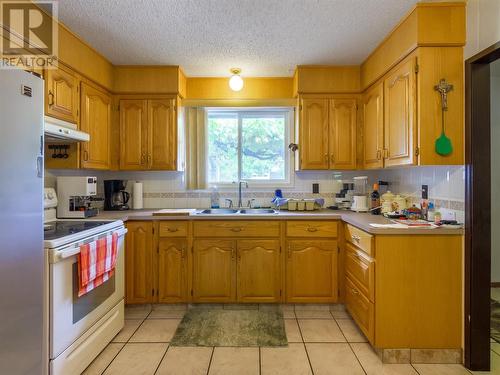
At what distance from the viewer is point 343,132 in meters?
2.94

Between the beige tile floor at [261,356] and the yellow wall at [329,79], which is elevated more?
the yellow wall at [329,79]

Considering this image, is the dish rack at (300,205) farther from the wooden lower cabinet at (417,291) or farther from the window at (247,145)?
the wooden lower cabinet at (417,291)

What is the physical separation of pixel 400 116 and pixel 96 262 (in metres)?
2.35

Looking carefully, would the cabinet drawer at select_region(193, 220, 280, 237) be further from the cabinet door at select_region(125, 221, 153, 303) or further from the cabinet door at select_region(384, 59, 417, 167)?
the cabinet door at select_region(384, 59, 417, 167)

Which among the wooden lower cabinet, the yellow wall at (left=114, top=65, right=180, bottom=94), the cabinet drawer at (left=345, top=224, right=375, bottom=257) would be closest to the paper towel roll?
the yellow wall at (left=114, top=65, right=180, bottom=94)

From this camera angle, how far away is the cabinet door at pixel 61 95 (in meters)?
2.11

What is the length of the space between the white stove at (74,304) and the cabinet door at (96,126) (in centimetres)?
66

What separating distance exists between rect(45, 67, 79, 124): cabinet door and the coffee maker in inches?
29.6

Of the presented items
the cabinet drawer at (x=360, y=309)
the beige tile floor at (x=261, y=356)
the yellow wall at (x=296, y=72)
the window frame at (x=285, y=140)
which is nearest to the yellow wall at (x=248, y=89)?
the yellow wall at (x=296, y=72)

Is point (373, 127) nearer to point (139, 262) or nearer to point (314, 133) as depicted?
point (314, 133)

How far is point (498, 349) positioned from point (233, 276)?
1992 millimetres

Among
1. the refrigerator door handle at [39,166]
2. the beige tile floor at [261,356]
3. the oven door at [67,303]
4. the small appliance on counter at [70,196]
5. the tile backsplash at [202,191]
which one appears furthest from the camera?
the tile backsplash at [202,191]

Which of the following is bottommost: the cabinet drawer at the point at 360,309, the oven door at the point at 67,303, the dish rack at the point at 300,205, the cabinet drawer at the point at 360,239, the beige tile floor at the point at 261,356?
the beige tile floor at the point at 261,356

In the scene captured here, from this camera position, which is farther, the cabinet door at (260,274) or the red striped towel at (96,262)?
the cabinet door at (260,274)
